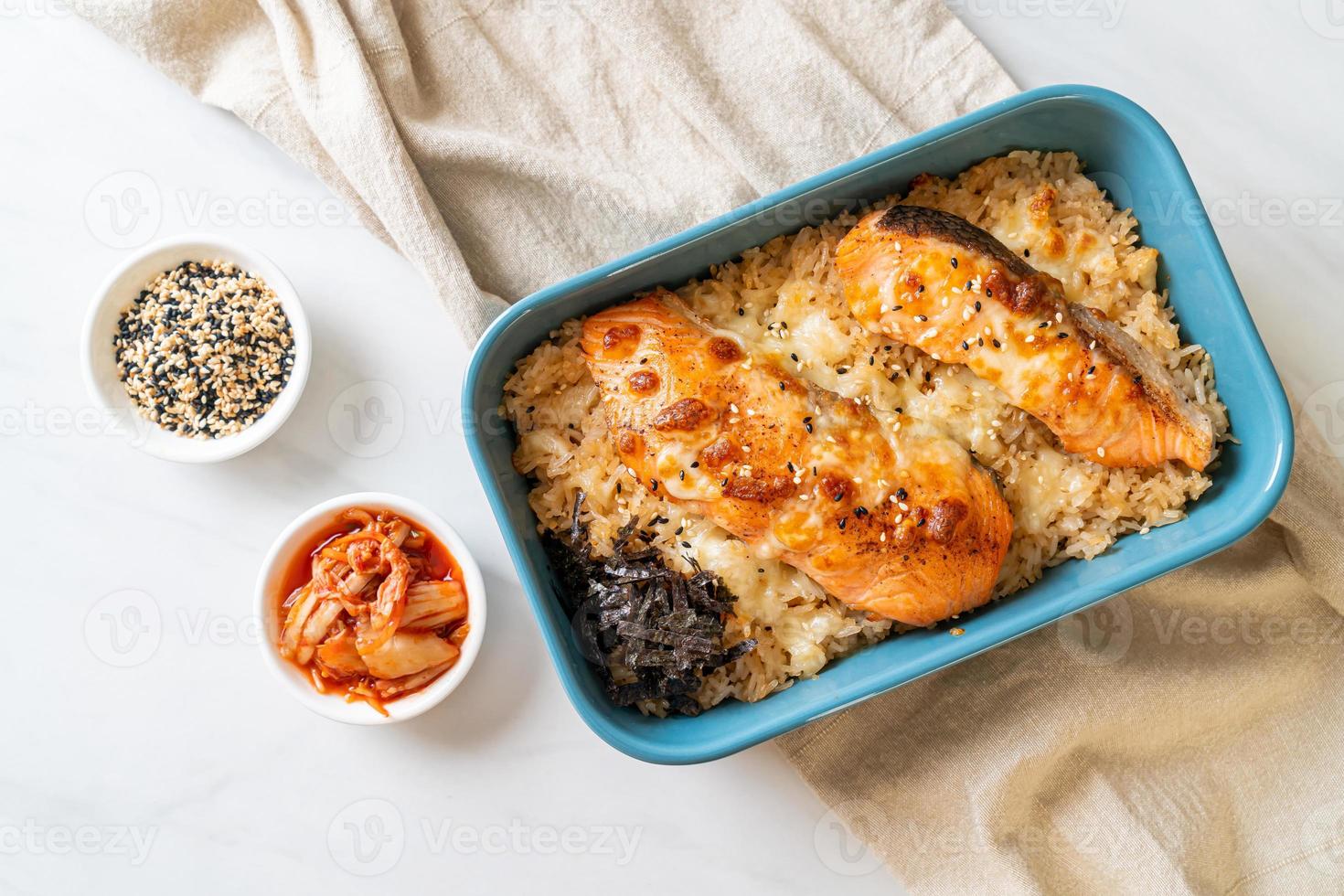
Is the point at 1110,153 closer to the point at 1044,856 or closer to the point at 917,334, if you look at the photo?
the point at 917,334

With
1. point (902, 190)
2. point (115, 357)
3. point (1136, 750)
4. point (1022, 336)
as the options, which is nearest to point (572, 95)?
point (902, 190)

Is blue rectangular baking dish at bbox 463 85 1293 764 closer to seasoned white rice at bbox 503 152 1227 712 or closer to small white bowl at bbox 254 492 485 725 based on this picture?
seasoned white rice at bbox 503 152 1227 712

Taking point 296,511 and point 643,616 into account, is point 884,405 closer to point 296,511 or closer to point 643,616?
point 643,616

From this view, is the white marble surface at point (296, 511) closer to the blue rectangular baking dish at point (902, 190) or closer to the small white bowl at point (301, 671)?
Result: the small white bowl at point (301, 671)

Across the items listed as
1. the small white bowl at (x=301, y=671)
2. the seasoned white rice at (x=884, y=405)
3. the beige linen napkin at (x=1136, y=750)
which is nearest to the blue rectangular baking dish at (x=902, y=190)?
the seasoned white rice at (x=884, y=405)

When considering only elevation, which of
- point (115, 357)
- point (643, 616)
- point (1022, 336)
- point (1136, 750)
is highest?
point (1022, 336)

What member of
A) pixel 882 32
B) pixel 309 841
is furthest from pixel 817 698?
pixel 882 32
